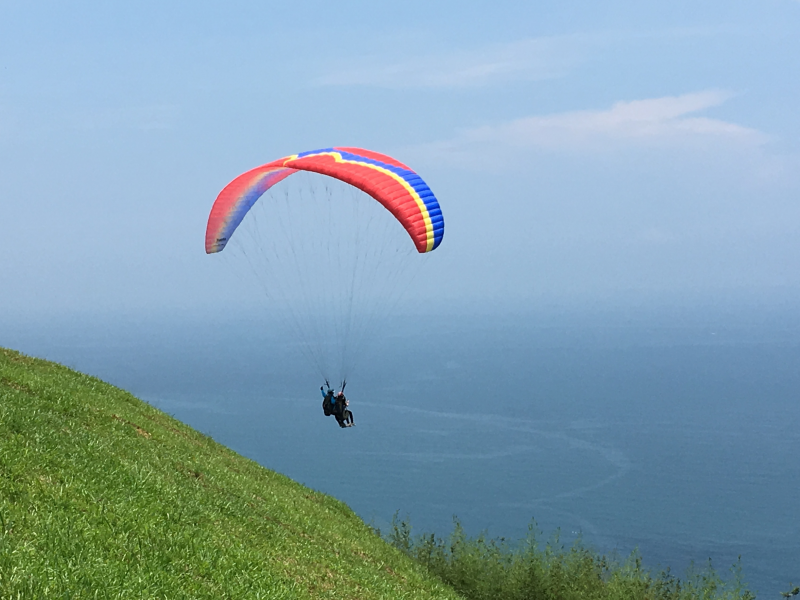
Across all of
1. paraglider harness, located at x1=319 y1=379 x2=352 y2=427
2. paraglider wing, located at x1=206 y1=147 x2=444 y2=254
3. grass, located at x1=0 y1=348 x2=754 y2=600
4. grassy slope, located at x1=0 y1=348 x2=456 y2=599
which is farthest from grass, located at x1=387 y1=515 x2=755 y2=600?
paraglider wing, located at x1=206 y1=147 x2=444 y2=254

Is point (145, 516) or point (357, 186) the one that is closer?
point (145, 516)

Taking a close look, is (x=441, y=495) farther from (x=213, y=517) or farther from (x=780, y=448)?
(x=213, y=517)

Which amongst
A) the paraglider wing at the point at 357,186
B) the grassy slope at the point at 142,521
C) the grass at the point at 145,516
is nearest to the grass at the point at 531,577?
the grass at the point at 145,516

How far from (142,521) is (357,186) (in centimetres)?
1496

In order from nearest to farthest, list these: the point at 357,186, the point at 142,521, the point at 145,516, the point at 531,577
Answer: the point at 142,521
the point at 145,516
the point at 357,186
the point at 531,577

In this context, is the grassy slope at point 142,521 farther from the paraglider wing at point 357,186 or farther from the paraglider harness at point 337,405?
the paraglider wing at point 357,186

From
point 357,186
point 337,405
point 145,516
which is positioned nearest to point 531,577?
point 337,405

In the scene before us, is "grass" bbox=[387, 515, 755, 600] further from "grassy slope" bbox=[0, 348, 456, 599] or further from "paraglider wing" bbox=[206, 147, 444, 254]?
"paraglider wing" bbox=[206, 147, 444, 254]

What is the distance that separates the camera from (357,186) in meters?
24.2

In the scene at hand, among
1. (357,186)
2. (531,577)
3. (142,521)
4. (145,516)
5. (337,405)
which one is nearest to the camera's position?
(142,521)

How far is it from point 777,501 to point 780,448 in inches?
1754

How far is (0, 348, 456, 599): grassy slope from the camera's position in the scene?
29.4 ft

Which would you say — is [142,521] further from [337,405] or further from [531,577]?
[531,577]

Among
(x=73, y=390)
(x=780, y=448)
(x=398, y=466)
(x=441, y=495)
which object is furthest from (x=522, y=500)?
(x=73, y=390)
